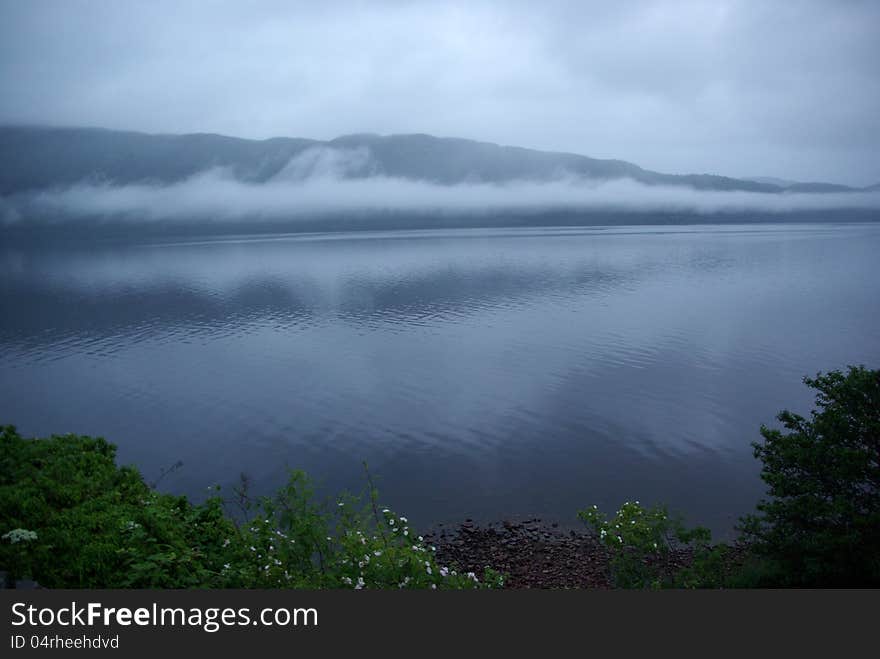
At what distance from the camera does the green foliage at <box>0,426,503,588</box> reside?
11.5 meters

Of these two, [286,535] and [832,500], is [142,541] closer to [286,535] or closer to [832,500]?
[286,535]

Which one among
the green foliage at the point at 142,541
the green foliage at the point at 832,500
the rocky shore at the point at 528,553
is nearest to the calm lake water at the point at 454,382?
the rocky shore at the point at 528,553

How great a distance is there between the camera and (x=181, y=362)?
6275 centimetres

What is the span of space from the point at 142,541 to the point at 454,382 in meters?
41.5

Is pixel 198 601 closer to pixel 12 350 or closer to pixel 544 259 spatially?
pixel 12 350

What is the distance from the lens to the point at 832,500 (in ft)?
50.6

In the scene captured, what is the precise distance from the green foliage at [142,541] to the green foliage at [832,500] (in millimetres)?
8701

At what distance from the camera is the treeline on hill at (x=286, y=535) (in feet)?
38.7

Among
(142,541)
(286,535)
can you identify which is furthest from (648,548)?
(142,541)

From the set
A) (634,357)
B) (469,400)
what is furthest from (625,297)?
(469,400)

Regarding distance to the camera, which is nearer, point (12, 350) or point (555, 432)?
point (555, 432)

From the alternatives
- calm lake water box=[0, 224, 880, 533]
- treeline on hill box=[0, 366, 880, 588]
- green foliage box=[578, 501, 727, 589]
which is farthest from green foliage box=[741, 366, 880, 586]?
calm lake water box=[0, 224, 880, 533]

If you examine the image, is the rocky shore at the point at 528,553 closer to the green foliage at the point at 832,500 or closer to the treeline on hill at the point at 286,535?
the treeline on hill at the point at 286,535

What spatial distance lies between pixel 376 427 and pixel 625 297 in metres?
73.2
